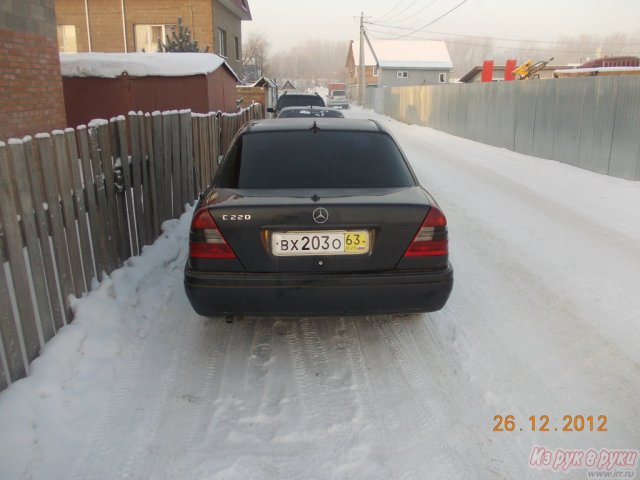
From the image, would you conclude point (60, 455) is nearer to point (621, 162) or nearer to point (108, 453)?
point (108, 453)

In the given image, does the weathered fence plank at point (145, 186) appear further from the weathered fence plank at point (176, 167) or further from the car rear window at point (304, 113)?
the car rear window at point (304, 113)

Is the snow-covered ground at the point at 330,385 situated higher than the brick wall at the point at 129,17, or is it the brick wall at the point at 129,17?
the brick wall at the point at 129,17

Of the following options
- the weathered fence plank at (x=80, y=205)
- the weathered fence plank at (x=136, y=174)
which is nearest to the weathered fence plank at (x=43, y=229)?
the weathered fence plank at (x=80, y=205)

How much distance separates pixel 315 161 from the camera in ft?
13.1

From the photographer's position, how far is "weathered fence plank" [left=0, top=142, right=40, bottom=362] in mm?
3084

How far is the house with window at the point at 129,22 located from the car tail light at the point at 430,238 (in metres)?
22.5

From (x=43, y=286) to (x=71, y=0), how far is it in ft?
81.1

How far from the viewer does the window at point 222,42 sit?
25.8m

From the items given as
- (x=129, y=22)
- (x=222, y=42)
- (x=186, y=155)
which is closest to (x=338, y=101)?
(x=222, y=42)

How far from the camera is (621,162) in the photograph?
10.7 metres

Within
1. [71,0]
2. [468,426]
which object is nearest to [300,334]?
[468,426]

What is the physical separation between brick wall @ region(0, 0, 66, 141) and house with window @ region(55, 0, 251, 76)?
1668 centimetres

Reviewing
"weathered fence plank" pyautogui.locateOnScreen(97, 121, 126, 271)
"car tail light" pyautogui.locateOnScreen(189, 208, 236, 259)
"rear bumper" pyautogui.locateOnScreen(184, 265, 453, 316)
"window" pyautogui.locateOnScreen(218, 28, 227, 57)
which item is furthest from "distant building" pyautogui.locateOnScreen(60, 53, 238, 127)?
"window" pyautogui.locateOnScreen(218, 28, 227, 57)

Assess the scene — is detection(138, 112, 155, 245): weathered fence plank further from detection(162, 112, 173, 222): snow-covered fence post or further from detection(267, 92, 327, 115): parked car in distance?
detection(267, 92, 327, 115): parked car in distance
